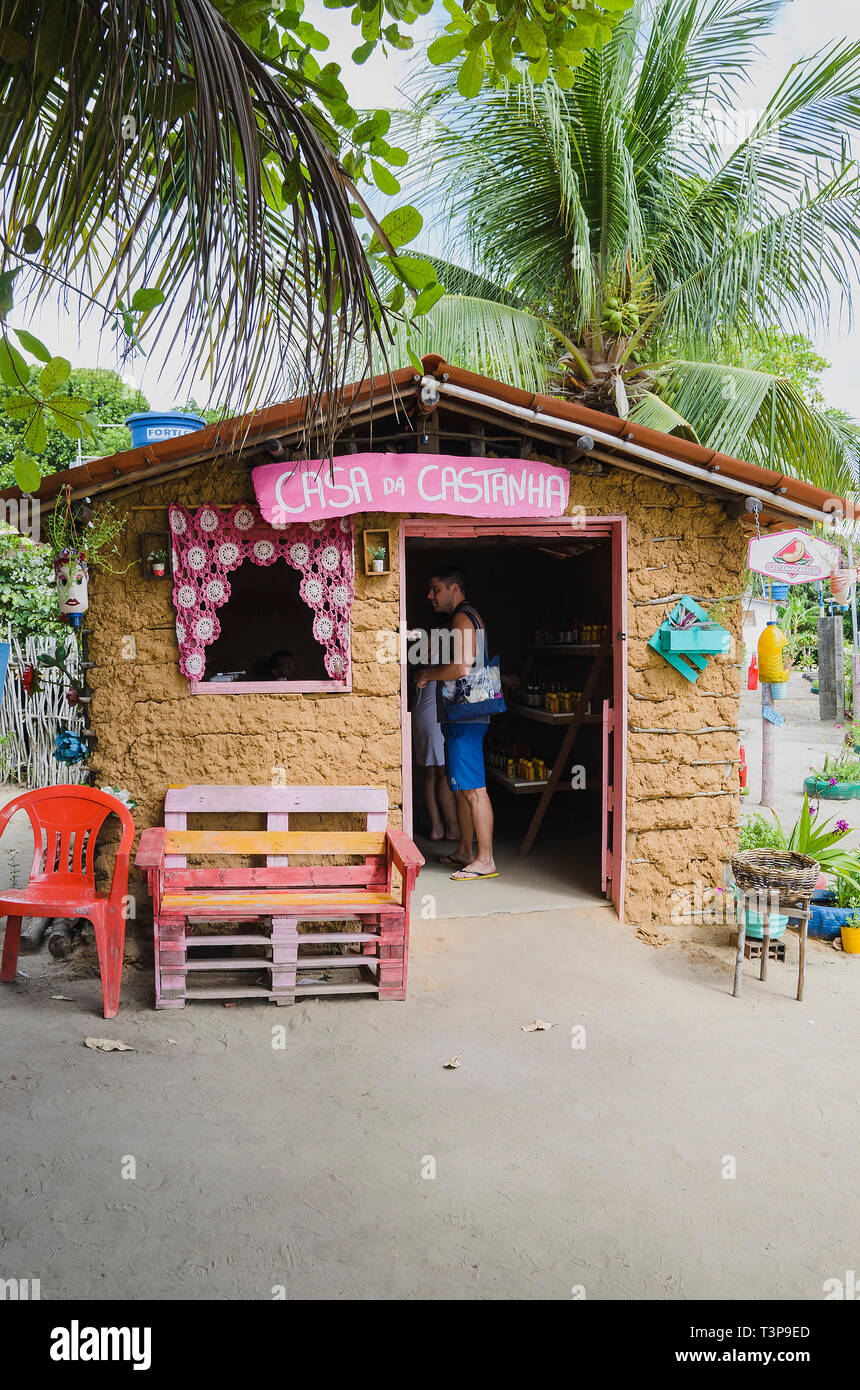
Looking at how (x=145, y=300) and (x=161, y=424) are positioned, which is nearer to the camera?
(x=145, y=300)

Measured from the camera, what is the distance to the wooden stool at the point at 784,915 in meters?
5.06

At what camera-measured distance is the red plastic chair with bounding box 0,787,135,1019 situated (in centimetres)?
480

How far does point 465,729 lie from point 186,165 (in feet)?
16.0

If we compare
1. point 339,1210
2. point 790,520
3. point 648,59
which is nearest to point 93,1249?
point 339,1210

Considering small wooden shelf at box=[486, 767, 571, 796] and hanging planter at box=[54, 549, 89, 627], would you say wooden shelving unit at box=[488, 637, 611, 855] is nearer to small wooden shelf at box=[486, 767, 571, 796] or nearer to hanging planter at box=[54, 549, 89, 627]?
small wooden shelf at box=[486, 767, 571, 796]

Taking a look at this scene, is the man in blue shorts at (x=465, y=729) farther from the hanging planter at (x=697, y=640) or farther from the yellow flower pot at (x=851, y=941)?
the yellow flower pot at (x=851, y=941)

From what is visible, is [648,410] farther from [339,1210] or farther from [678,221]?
[339,1210]

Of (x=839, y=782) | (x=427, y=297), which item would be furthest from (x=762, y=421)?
(x=427, y=297)

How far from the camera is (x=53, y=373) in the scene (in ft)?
6.79

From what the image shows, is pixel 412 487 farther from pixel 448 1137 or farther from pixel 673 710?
pixel 448 1137

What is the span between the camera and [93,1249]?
9.80 feet

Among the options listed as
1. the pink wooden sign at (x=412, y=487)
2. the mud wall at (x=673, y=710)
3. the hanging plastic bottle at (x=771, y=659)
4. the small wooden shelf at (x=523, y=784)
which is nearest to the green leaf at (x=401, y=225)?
the pink wooden sign at (x=412, y=487)

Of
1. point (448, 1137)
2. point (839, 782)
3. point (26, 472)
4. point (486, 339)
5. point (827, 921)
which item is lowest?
point (448, 1137)

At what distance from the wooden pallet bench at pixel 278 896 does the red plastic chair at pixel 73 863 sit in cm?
19
